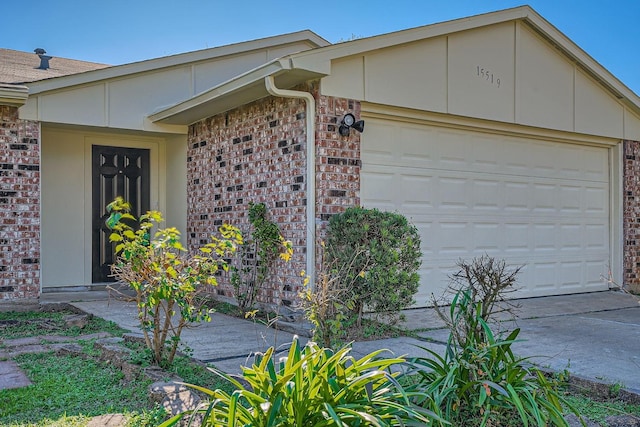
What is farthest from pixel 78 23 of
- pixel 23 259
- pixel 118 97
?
pixel 23 259

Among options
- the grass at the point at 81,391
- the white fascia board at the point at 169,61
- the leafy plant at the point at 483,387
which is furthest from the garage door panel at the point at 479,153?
the leafy plant at the point at 483,387

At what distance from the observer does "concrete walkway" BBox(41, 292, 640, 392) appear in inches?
189

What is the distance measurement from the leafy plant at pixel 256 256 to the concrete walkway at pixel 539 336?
411mm

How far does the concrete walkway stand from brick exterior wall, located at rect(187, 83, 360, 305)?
113cm

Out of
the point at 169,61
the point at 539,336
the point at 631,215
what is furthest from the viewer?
the point at 631,215

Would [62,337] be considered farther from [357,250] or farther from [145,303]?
[357,250]

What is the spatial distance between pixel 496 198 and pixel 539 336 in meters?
2.76

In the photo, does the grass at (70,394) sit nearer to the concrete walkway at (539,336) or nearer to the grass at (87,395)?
the grass at (87,395)

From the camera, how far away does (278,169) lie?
285 inches

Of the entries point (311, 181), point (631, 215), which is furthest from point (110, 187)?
point (631, 215)

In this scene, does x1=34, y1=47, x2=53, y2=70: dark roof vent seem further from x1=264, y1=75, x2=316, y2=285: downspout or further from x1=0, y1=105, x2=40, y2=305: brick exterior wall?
x1=264, y1=75, x2=316, y2=285: downspout

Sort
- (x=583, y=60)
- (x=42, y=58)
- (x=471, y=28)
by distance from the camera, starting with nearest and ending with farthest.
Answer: (x=471, y=28) → (x=583, y=60) → (x=42, y=58)

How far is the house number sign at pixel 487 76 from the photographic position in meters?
7.94

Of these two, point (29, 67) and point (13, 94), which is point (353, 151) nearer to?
point (13, 94)
